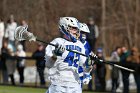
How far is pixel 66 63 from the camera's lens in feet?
35.1

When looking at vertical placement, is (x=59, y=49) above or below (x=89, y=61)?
above

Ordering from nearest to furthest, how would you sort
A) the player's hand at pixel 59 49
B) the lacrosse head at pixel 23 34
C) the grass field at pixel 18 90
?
the player's hand at pixel 59 49 → the lacrosse head at pixel 23 34 → the grass field at pixel 18 90

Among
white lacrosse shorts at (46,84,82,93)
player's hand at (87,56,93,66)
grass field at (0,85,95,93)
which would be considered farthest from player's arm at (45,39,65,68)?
grass field at (0,85,95,93)

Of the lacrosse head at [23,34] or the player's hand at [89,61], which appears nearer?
the lacrosse head at [23,34]

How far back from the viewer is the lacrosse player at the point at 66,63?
1066cm

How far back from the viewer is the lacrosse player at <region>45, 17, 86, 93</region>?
1066 cm

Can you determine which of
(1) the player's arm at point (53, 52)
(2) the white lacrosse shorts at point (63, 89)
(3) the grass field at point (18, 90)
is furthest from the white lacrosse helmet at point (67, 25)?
(3) the grass field at point (18, 90)

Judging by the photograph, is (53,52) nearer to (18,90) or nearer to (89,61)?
(89,61)

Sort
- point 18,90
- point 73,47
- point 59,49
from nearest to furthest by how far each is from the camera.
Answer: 1. point 59,49
2. point 73,47
3. point 18,90

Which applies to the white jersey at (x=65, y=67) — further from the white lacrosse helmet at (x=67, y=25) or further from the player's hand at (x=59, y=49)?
the player's hand at (x=59, y=49)

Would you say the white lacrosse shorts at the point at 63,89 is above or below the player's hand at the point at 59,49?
below

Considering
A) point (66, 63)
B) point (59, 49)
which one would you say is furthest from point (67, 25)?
point (59, 49)

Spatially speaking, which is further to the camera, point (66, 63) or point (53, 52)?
point (66, 63)

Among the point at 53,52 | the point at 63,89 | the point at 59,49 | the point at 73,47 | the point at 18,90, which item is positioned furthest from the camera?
the point at 18,90
